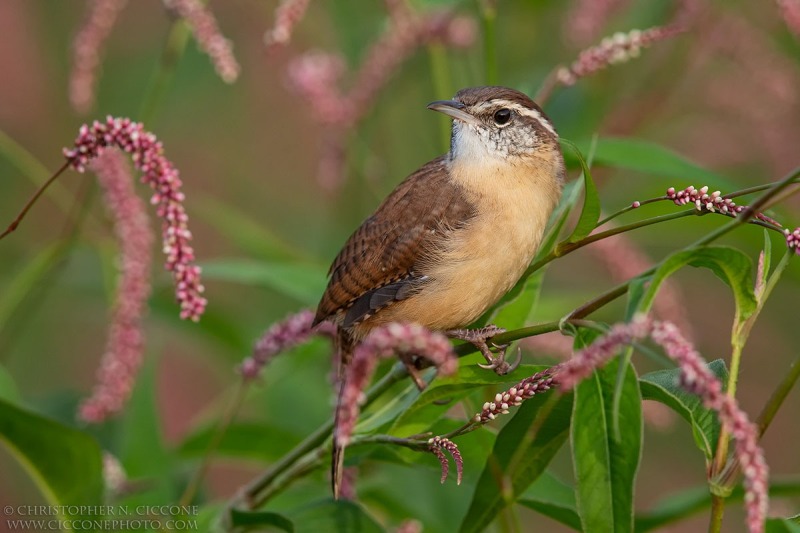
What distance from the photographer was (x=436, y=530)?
11.0ft

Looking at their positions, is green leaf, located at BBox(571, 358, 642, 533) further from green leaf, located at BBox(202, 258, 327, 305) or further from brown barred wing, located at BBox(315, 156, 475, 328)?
green leaf, located at BBox(202, 258, 327, 305)

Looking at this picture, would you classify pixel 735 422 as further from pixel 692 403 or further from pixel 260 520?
pixel 260 520

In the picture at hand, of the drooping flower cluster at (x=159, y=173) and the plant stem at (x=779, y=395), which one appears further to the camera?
the drooping flower cluster at (x=159, y=173)

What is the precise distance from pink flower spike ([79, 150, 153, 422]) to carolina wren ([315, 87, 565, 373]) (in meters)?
0.50


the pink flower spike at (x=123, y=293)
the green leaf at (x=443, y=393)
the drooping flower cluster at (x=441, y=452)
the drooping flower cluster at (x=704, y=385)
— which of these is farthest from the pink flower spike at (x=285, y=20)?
the drooping flower cluster at (x=704, y=385)

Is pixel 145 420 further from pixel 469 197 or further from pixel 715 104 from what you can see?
pixel 715 104

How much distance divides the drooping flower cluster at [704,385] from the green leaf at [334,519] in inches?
40.0

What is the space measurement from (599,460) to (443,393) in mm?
439

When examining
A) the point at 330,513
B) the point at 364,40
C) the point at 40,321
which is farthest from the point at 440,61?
the point at 40,321

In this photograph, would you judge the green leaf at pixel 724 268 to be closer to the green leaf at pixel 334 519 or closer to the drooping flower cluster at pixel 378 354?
the drooping flower cluster at pixel 378 354

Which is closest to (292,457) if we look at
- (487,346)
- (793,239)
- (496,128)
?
(487,346)

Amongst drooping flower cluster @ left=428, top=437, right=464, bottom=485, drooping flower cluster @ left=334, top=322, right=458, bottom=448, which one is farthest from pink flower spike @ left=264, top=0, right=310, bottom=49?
drooping flower cluster @ left=334, top=322, right=458, bottom=448

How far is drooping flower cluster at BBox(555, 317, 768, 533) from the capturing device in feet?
4.77

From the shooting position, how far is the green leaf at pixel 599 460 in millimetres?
1969
